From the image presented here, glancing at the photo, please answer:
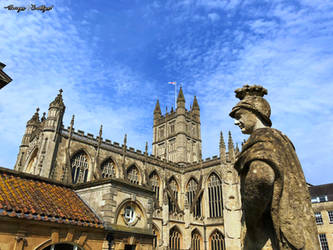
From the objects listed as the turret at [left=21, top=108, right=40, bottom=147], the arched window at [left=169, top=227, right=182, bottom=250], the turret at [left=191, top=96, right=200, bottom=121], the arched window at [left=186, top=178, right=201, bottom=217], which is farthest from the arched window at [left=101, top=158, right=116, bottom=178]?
the turret at [left=191, top=96, right=200, bottom=121]

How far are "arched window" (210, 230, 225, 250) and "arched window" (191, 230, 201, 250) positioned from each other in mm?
1554

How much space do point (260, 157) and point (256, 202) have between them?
36cm

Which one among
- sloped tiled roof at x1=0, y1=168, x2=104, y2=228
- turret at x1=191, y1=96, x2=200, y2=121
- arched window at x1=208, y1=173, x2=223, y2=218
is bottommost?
sloped tiled roof at x1=0, y1=168, x2=104, y2=228

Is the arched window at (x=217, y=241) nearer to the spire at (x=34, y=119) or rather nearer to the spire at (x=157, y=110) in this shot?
the spire at (x=34, y=119)

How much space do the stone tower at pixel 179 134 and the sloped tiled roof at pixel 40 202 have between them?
35.5m

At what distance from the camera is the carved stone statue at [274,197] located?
2.05m

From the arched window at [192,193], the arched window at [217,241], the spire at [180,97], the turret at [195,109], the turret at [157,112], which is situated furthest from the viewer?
the turret at [157,112]

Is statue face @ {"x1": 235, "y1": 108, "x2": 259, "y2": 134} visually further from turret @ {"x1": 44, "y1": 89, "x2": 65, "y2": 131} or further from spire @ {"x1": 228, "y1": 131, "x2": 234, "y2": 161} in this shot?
spire @ {"x1": 228, "y1": 131, "x2": 234, "y2": 161}

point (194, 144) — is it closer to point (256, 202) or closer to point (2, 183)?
point (2, 183)

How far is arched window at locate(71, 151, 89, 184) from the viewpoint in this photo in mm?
26327

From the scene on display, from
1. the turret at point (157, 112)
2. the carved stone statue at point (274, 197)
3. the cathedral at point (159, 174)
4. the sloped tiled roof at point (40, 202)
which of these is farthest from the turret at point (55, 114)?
the turret at point (157, 112)

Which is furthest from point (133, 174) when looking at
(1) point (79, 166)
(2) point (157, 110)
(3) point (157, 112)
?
(2) point (157, 110)

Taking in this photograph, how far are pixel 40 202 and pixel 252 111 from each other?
593 centimetres

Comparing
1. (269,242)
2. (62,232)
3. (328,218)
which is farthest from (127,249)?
(328,218)
